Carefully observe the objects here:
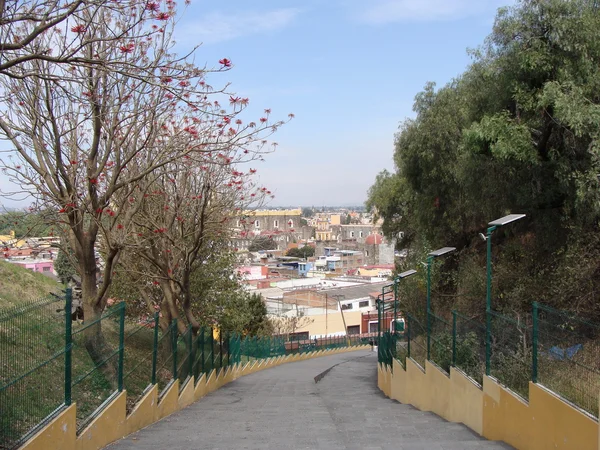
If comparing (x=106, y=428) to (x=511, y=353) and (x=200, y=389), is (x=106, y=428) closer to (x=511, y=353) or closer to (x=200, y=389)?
(x=511, y=353)

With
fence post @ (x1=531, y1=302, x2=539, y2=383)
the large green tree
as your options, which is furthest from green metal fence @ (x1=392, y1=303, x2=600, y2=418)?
the large green tree

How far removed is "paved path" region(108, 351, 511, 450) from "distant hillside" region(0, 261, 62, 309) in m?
5.20

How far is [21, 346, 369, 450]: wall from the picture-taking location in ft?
21.4

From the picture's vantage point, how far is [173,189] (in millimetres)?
15680

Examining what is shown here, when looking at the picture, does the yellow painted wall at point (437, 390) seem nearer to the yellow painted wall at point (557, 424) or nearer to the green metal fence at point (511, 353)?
the green metal fence at point (511, 353)

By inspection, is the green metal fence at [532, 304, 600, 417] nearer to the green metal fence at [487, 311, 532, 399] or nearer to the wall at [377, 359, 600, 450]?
the wall at [377, 359, 600, 450]

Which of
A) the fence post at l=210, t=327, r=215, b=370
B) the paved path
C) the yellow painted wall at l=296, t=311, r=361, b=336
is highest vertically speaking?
the yellow painted wall at l=296, t=311, r=361, b=336

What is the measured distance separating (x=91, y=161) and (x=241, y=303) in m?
16.1

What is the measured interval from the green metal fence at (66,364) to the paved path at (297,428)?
0.74 m

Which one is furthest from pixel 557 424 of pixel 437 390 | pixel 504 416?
pixel 437 390

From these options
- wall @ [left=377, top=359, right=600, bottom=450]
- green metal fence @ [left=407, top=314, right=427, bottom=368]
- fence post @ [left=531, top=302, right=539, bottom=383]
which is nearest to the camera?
wall @ [left=377, top=359, right=600, bottom=450]

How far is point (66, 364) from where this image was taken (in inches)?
283

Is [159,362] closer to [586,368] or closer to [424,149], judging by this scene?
[586,368]

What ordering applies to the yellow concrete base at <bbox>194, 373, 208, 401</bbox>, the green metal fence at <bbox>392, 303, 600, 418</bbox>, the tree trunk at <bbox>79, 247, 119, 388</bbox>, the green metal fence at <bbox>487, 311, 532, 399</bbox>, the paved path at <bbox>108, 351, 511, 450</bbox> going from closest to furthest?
the green metal fence at <bbox>392, 303, 600, 418</bbox> < the paved path at <bbox>108, 351, 511, 450</bbox> < the green metal fence at <bbox>487, 311, 532, 399</bbox> < the tree trunk at <bbox>79, 247, 119, 388</bbox> < the yellow concrete base at <bbox>194, 373, 208, 401</bbox>
